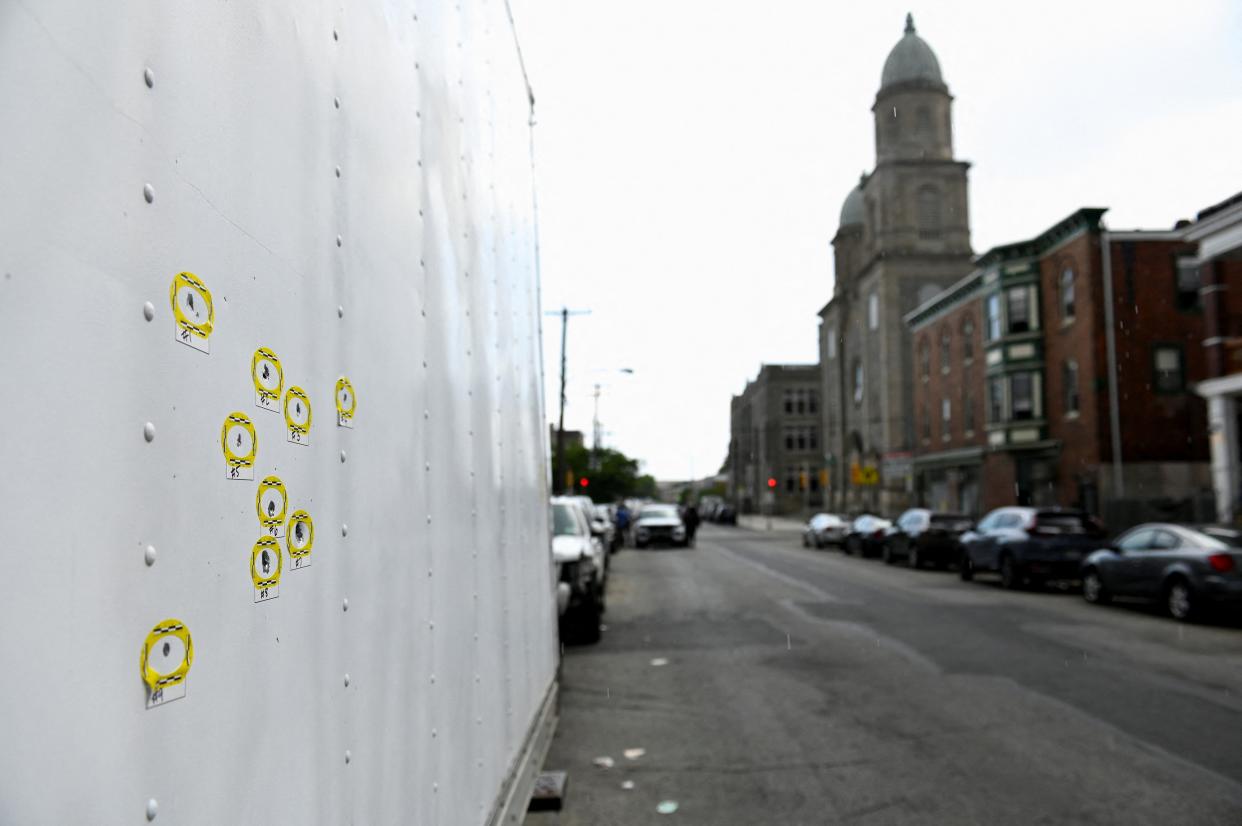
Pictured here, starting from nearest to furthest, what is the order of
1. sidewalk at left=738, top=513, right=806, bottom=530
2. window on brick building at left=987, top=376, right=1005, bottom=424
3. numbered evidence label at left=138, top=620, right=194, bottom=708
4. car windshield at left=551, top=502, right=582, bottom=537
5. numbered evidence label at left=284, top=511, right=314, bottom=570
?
numbered evidence label at left=138, top=620, right=194, bottom=708, numbered evidence label at left=284, top=511, right=314, bottom=570, car windshield at left=551, top=502, right=582, bottom=537, window on brick building at left=987, top=376, right=1005, bottom=424, sidewalk at left=738, top=513, right=806, bottom=530

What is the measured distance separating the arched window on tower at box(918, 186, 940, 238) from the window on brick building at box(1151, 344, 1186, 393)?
88.6 feet

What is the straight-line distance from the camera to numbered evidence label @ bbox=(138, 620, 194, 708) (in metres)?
1.33

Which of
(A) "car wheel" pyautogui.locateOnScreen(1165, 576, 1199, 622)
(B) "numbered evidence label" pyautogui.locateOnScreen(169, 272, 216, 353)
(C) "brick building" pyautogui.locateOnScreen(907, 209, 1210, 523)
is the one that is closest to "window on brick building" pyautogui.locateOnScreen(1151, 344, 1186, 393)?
(C) "brick building" pyautogui.locateOnScreen(907, 209, 1210, 523)

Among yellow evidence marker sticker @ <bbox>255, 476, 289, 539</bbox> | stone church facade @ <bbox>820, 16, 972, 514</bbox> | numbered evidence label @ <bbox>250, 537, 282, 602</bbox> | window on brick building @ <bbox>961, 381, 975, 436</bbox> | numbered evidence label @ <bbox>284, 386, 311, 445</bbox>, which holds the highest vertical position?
stone church facade @ <bbox>820, 16, 972, 514</bbox>

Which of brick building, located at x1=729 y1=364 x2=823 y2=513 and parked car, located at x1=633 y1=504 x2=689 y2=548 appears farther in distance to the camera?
brick building, located at x1=729 y1=364 x2=823 y2=513

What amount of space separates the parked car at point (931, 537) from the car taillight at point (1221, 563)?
11.1 meters

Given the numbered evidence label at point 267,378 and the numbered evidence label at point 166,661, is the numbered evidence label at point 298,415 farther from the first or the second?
the numbered evidence label at point 166,661

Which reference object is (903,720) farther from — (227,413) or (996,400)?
(996,400)

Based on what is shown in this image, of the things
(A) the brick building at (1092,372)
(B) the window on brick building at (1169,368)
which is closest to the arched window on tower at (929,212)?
(A) the brick building at (1092,372)

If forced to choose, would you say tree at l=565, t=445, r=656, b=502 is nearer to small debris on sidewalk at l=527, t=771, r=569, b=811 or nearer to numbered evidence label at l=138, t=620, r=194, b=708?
small debris on sidewalk at l=527, t=771, r=569, b=811

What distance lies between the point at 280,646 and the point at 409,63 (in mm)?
1776

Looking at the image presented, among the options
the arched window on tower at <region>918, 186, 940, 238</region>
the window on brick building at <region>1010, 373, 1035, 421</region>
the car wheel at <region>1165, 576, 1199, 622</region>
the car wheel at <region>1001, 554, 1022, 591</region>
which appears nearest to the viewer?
the car wheel at <region>1165, 576, 1199, 622</region>

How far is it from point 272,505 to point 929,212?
6006cm

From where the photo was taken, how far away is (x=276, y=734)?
5.66 feet
